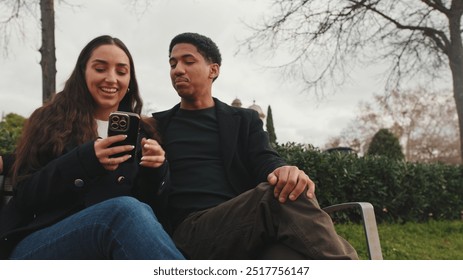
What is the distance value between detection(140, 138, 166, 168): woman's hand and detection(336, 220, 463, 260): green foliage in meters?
3.81

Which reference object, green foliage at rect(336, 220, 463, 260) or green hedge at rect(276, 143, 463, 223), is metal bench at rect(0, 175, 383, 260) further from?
green hedge at rect(276, 143, 463, 223)

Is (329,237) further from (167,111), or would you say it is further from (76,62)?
(76,62)

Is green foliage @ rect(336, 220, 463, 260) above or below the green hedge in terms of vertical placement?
below

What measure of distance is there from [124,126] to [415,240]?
5775 mm

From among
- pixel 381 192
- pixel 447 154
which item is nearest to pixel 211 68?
pixel 381 192

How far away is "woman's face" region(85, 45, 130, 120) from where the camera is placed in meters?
2.34

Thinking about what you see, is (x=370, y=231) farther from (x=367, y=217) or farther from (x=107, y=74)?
(x=107, y=74)

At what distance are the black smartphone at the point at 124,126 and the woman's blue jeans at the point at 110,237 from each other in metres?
0.28

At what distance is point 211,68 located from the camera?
2758 mm

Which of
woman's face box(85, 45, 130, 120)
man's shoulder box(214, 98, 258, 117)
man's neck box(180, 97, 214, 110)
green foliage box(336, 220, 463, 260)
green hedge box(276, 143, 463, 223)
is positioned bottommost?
green foliage box(336, 220, 463, 260)

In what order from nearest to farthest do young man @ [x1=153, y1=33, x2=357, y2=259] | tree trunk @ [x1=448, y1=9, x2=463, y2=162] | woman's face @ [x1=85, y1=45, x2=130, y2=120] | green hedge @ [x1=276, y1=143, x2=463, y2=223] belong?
young man @ [x1=153, y1=33, x2=357, y2=259]
woman's face @ [x1=85, y1=45, x2=130, y2=120]
green hedge @ [x1=276, y1=143, x2=463, y2=223]
tree trunk @ [x1=448, y1=9, x2=463, y2=162]

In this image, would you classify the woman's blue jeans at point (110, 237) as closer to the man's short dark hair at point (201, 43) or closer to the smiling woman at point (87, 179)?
the smiling woman at point (87, 179)

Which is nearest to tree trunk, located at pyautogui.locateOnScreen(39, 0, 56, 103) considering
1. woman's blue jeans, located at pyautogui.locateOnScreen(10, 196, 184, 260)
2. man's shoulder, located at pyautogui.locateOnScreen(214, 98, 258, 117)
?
man's shoulder, located at pyautogui.locateOnScreen(214, 98, 258, 117)

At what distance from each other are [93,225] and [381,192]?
246 inches
